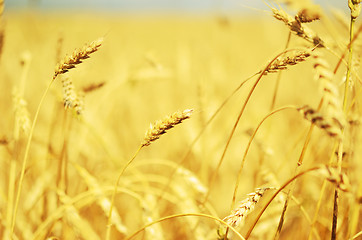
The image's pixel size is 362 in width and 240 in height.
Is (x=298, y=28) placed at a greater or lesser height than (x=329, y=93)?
greater

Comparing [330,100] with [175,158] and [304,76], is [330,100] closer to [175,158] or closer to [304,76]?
[175,158]

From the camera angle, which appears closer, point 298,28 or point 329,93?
point 329,93

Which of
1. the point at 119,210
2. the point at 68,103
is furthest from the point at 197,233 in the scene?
the point at 119,210

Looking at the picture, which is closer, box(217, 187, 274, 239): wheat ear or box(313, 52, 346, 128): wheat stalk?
box(313, 52, 346, 128): wheat stalk

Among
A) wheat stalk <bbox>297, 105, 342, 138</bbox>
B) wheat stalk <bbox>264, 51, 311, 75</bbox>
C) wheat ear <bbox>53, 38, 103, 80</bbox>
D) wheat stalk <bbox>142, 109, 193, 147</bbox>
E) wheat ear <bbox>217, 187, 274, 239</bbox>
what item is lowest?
wheat ear <bbox>217, 187, 274, 239</bbox>

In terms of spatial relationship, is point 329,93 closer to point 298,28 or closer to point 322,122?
point 322,122

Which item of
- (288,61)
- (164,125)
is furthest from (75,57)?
(288,61)

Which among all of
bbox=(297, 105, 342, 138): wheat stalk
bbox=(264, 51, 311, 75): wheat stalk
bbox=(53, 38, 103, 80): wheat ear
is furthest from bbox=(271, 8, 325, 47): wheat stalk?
bbox=(53, 38, 103, 80): wheat ear

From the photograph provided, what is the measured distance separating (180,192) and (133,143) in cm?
125

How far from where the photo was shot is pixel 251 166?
1979mm

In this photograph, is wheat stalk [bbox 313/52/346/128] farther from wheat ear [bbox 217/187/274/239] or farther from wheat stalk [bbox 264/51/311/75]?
wheat ear [bbox 217/187/274/239]

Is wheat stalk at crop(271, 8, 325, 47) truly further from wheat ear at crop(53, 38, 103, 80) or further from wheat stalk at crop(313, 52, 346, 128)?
wheat ear at crop(53, 38, 103, 80)

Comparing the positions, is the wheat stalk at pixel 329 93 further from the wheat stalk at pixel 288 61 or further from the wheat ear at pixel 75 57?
the wheat ear at pixel 75 57

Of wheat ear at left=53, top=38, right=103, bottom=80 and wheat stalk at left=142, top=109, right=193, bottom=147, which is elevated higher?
wheat ear at left=53, top=38, right=103, bottom=80
